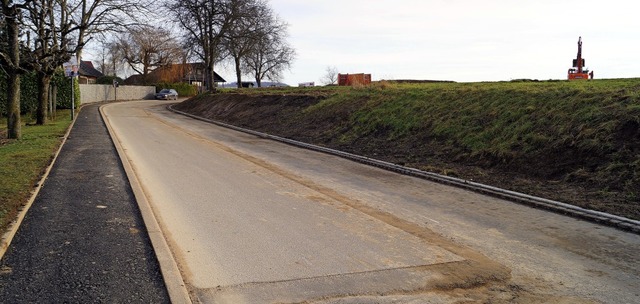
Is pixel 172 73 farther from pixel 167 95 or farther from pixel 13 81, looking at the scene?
pixel 13 81

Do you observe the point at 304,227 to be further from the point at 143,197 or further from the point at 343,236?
the point at 143,197

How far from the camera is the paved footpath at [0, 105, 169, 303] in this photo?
453 cm

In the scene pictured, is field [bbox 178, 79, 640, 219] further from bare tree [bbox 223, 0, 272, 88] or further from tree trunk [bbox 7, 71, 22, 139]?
bare tree [bbox 223, 0, 272, 88]

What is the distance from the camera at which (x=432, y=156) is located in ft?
44.0

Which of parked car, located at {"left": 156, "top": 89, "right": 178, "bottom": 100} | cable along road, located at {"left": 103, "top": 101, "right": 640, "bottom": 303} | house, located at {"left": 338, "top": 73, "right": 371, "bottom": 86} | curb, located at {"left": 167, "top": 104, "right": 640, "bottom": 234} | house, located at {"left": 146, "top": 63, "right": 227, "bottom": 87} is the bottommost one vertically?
cable along road, located at {"left": 103, "top": 101, "right": 640, "bottom": 303}

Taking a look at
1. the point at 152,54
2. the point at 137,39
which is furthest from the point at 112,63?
the point at 137,39

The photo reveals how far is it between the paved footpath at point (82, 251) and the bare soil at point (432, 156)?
6646mm

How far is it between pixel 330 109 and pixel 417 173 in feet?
34.6

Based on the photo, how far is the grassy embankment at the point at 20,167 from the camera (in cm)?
751

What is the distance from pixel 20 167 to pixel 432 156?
9.32 meters

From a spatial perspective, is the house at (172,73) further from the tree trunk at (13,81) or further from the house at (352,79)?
the tree trunk at (13,81)

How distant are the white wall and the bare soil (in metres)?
23.2

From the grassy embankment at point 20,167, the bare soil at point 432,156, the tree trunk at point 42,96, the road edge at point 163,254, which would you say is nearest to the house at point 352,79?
the bare soil at point 432,156

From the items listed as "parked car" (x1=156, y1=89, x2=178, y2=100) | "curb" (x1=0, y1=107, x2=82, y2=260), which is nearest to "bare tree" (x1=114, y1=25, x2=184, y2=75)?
"parked car" (x1=156, y1=89, x2=178, y2=100)
